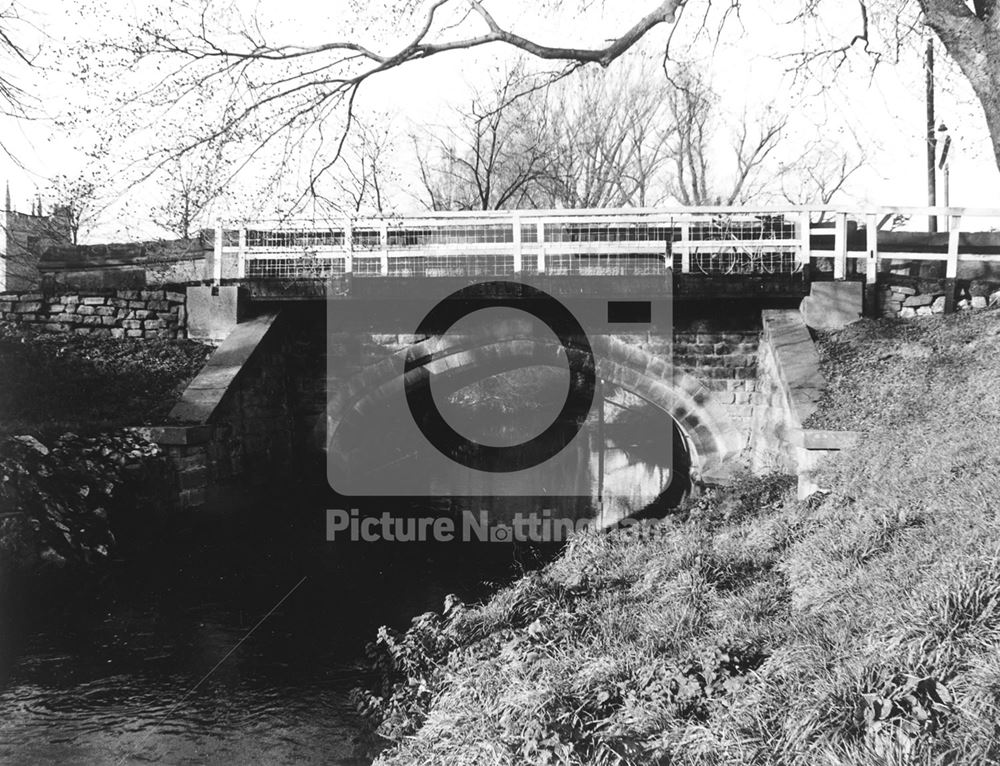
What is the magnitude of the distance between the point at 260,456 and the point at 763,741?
887 centimetres

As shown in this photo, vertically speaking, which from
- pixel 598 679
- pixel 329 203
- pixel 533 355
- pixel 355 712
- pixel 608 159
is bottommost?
pixel 355 712

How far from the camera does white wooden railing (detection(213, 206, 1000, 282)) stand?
10.4m

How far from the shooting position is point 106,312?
1196 centimetres

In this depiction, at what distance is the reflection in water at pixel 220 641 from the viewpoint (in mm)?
4797

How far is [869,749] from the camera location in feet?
→ 8.75

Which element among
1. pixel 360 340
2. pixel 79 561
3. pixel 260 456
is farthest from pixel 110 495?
pixel 360 340

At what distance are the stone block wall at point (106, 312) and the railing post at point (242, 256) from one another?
1144 millimetres

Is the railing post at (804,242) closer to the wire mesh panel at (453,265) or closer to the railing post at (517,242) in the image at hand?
the railing post at (517,242)

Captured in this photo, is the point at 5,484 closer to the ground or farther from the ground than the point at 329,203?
closer to the ground

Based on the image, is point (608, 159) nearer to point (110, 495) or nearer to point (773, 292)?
point (773, 292)

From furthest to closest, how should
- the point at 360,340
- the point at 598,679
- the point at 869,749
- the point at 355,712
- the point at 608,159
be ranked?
the point at 608,159 < the point at 360,340 < the point at 355,712 < the point at 598,679 < the point at 869,749

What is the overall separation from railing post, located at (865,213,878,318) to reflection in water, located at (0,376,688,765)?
5.64 meters

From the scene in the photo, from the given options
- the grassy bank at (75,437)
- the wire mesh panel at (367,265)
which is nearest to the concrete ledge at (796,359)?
the wire mesh panel at (367,265)

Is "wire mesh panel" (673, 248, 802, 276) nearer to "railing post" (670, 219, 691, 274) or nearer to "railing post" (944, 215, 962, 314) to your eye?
"railing post" (670, 219, 691, 274)
